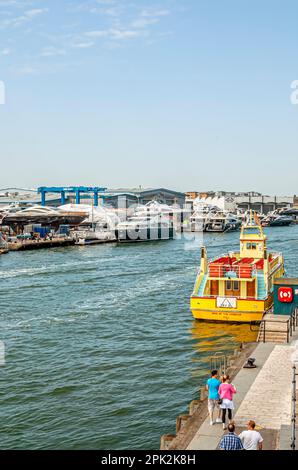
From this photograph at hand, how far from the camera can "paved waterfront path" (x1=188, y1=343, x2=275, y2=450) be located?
14500 millimetres

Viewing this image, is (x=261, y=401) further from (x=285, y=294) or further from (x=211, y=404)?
(x=285, y=294)

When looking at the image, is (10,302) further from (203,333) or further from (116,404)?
(116,404)

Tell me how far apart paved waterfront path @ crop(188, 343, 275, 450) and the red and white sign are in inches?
196

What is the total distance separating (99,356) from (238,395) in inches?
408

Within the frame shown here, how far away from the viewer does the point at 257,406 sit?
16.9 meters

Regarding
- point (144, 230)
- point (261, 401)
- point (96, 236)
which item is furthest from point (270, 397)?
point (144, 230)

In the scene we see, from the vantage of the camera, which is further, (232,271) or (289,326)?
(232,271)

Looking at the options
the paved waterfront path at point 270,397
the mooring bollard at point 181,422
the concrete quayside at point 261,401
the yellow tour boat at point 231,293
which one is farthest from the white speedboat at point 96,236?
the mooring bollard at point 181,422

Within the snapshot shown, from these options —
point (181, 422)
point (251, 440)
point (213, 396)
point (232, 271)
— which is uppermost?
point (232, 271)

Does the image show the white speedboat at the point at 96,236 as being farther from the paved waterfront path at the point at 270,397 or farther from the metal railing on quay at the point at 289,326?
the paved waterfront path at the point at 270,397

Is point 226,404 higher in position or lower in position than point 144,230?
lower

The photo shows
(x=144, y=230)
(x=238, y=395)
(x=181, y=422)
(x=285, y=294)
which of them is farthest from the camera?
(x=144, y=230)

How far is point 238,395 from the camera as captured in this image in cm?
1788
